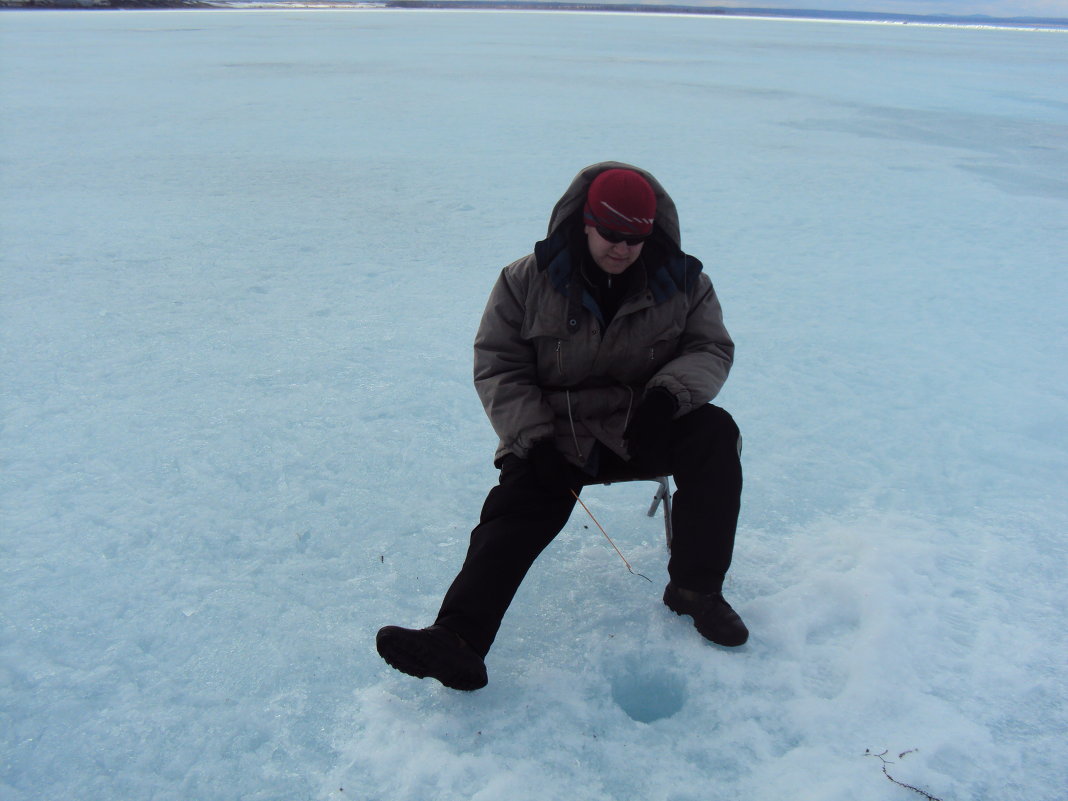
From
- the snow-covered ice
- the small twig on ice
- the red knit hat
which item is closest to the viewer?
the small twig on ice

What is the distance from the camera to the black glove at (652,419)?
1.94 metres

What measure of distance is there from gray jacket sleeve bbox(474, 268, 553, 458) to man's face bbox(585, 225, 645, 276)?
0.20 m

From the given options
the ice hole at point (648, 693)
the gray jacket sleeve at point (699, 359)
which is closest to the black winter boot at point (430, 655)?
the ice hole at point (648, 693)

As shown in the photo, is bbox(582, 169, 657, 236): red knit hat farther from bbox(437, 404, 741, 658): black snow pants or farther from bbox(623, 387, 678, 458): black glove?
bbox(437, 404, 741, 658): black snow pants

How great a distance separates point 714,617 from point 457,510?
883 millimetres

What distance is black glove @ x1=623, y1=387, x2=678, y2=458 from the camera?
1938 millimetres

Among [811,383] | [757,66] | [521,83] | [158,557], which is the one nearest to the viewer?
[158,557]

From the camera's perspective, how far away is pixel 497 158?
24.8 ft

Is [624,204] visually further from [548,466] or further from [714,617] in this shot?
[714,617]

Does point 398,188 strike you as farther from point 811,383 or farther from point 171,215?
point 811,383

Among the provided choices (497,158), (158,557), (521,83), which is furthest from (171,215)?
(521,83)

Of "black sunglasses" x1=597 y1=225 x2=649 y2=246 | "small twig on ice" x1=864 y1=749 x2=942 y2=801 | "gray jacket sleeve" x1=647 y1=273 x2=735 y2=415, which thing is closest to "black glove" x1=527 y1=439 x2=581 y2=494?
"gray jacket sleeve" x1=647 y1=273 x2=735 y2=415

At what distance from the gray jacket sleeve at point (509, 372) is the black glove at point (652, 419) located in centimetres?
20

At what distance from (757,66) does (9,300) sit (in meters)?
16.4
